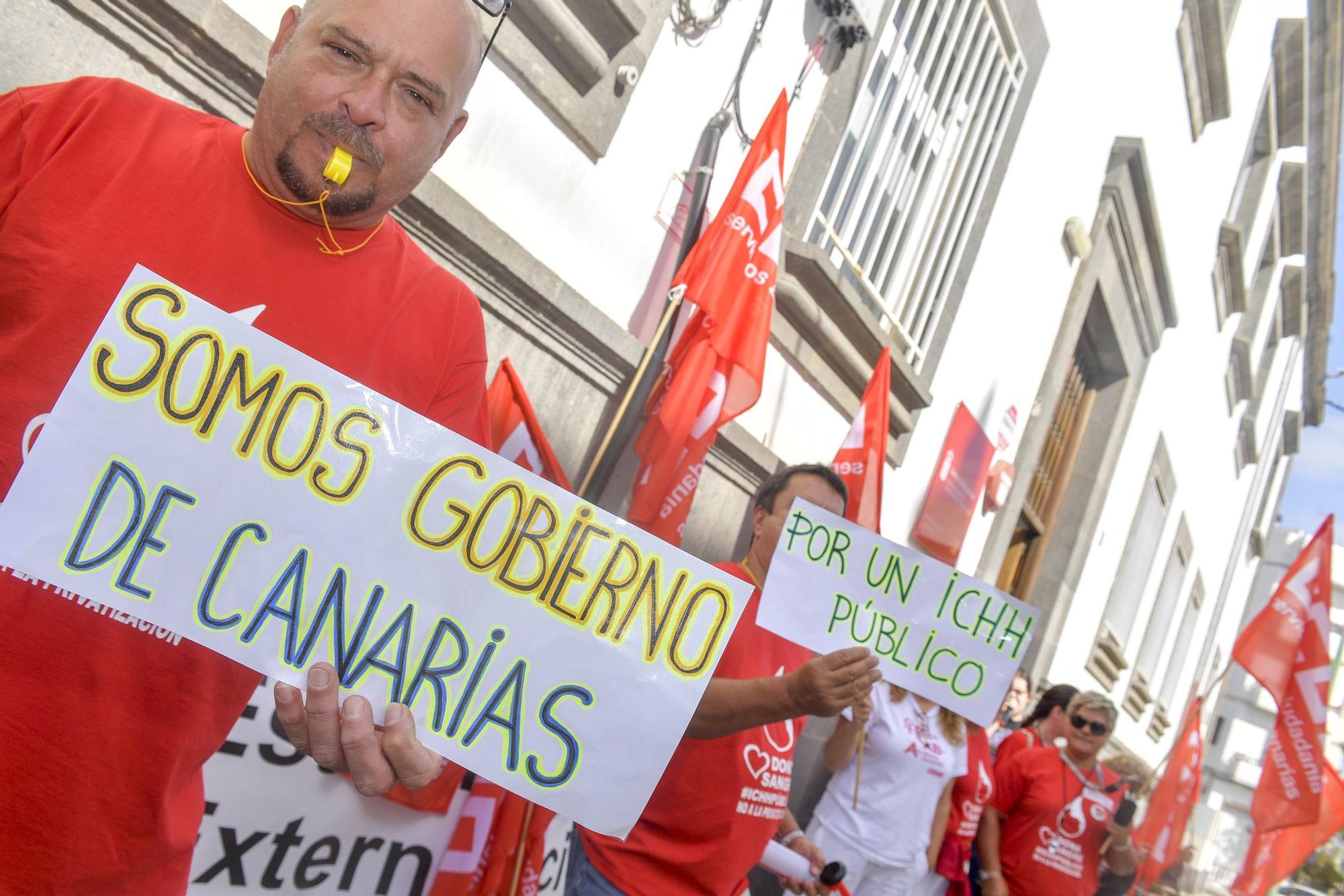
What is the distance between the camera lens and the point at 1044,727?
497 centimetres

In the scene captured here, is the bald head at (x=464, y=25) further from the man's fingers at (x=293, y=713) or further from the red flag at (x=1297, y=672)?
the red flag at (x=1297, y=672)

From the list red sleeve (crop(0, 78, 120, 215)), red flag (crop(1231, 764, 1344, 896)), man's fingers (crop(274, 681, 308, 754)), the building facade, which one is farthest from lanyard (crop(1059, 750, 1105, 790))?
red sleeve (crop(0, 78, 120, 215))

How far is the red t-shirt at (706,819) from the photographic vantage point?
2.35m

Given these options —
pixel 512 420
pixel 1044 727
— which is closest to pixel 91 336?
pixel 512 420

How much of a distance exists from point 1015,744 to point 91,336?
452 cm

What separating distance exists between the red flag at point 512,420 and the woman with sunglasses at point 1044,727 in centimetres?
281

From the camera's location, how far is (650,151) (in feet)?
12.3

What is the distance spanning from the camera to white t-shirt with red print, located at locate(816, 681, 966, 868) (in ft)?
12.8

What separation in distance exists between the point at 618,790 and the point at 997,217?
20.1ft

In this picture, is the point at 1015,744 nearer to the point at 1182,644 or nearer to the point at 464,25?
the point at 464,25

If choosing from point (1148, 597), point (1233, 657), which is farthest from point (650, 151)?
point (1148, 597)

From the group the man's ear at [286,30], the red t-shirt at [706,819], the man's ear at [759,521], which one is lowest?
the red t-shirt at [706,819]

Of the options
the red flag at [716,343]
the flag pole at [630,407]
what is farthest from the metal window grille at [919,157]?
A: the flag pole at [630,407]

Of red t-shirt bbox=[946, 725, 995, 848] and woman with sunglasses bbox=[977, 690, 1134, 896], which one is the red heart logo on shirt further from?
woman with sunglasses bbox=[977, 690, 1134, 896]
